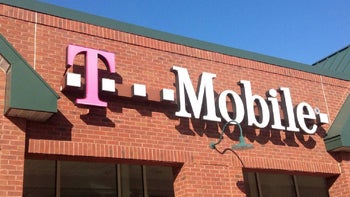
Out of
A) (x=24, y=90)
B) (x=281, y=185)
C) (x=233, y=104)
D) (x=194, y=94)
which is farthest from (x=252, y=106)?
(x=24, y=90)

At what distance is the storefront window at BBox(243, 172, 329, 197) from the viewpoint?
1220 cm

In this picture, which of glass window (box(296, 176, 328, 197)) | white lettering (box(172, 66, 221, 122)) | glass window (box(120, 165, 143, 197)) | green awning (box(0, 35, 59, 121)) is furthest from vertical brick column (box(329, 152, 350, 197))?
green awning (box(0, 35, 59, 121))

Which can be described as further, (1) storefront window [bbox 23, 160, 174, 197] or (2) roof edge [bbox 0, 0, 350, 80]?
(1) storefront window [bbox 23, 160, 174, 197]

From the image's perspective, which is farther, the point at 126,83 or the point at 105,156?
the point at 126,83

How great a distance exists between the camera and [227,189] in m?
9.57

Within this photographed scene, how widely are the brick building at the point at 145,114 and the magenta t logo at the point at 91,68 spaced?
2 centimetres

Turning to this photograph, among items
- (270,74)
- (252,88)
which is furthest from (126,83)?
(270,74)

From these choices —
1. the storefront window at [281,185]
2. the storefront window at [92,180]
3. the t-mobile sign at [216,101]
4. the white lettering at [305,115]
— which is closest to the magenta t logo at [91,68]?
the t-mobile sign at [216,101]

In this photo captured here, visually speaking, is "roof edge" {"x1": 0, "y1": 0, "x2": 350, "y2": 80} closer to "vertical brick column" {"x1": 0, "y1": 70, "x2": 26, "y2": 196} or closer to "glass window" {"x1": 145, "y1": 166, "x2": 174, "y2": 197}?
"vertical brick column" {"x1": 0, "y1": 70, "x2": 26, "y2": 196}

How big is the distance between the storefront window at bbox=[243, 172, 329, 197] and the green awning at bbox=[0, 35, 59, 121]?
600 cm

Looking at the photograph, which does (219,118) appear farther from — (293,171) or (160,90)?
(293,171)

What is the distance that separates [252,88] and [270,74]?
847mm

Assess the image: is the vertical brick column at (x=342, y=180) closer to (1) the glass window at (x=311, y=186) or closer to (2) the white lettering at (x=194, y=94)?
(1) the glass window at (x=311, y=186)

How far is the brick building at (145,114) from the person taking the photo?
7.90 meters
